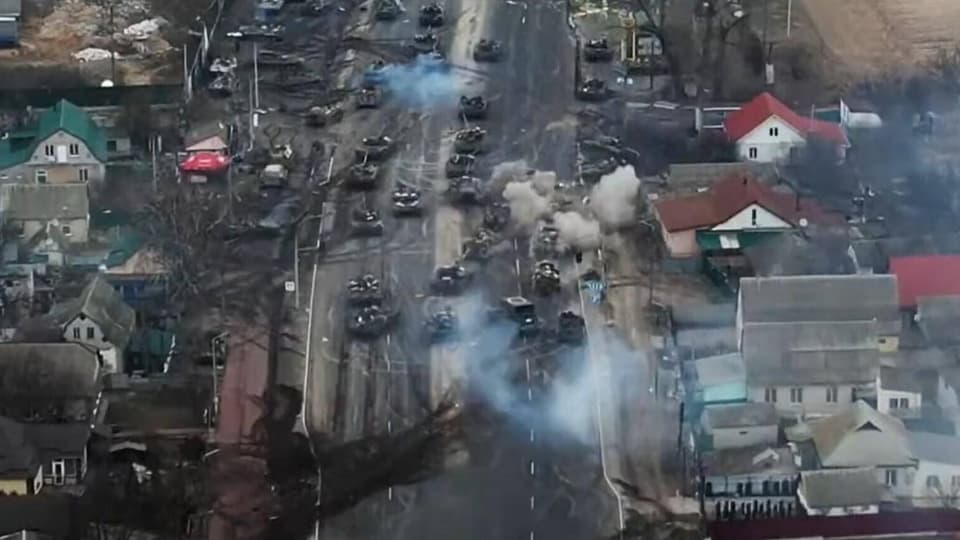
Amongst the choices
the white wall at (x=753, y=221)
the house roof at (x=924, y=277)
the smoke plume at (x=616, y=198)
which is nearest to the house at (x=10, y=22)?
the smoke plume at (x=616, y=198)

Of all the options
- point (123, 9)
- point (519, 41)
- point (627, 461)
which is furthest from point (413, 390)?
point (123, 9)

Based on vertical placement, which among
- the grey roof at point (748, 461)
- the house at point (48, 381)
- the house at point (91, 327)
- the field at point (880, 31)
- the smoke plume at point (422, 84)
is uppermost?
the field at point (880, 31)

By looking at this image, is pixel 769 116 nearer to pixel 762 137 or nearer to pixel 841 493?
pixel 762 137

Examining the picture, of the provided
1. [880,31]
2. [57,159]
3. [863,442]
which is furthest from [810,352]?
[880,31]

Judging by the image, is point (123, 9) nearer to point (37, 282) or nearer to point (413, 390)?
point (37, 282)

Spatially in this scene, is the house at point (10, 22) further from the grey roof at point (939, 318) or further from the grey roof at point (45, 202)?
the grey roof at point (939, 318)
